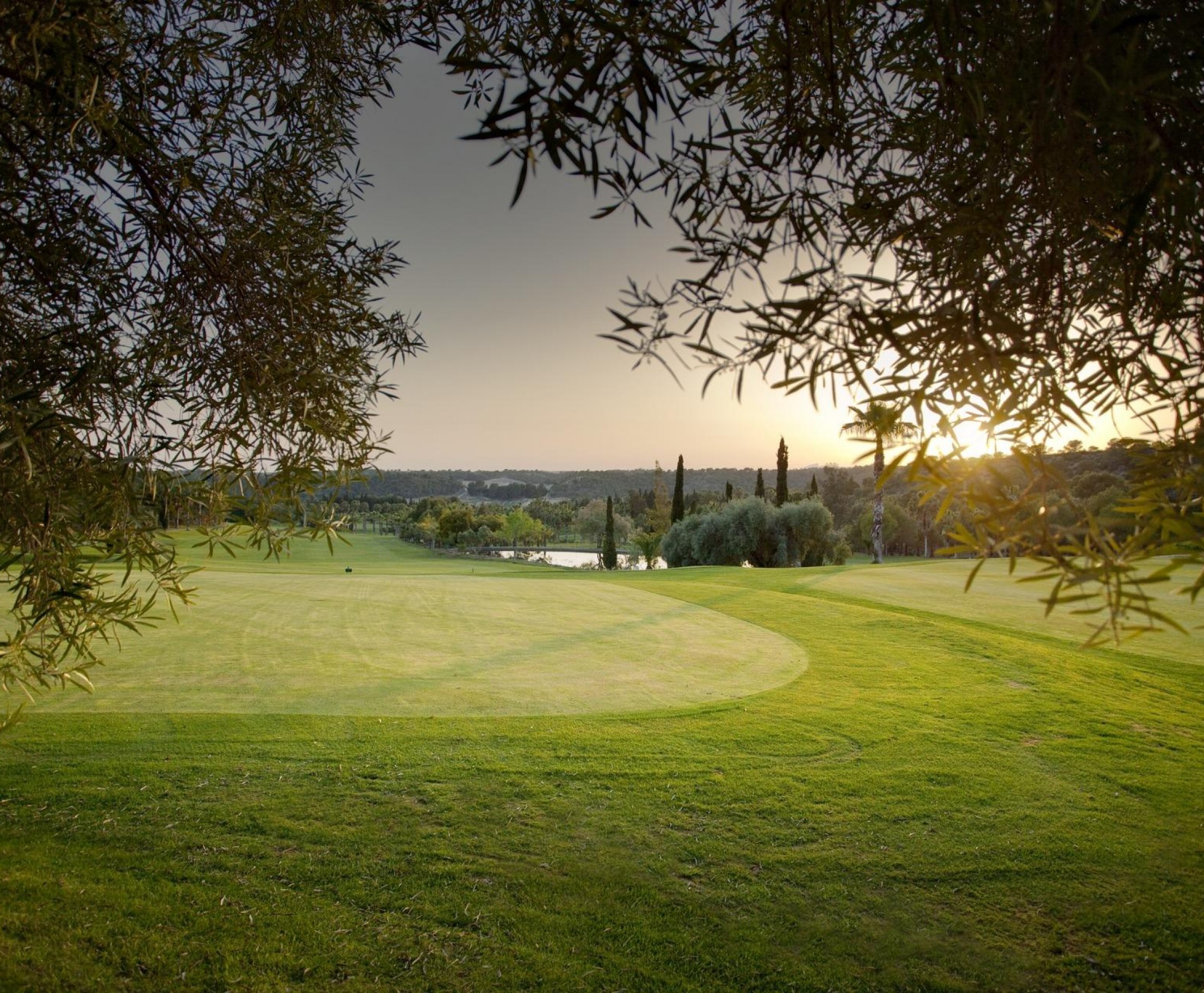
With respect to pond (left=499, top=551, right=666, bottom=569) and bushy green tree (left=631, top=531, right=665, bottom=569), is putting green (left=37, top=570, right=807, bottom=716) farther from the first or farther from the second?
pond (left=499, top=551, right=666, bottom=569)

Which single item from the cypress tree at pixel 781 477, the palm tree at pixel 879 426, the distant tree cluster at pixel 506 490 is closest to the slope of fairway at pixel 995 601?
the palm tree at pixel 879 426

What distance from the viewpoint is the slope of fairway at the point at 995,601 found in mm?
10203

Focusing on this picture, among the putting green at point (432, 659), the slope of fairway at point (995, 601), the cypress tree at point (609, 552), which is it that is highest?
the slope of fairway at point (995, 601)

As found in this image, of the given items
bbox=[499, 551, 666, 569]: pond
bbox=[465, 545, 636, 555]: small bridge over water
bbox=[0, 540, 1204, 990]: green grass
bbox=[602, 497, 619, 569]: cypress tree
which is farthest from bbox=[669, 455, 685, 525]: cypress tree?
bbox=[0, 540, 1204, 990]: green grass

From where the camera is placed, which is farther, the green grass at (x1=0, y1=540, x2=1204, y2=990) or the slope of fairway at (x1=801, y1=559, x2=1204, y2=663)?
the slope of fairway at (x1=801, y1=559, x2=1204, y2=663)

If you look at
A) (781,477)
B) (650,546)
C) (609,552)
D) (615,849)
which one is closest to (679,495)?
(650,546)

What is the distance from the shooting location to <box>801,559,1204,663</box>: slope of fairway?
10.2m

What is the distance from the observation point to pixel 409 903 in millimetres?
3555

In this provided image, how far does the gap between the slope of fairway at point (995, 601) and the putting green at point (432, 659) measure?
3.82 metres

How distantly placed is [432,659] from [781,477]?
34819 millimetres

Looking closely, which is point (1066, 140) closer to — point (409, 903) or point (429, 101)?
point (409, 903)

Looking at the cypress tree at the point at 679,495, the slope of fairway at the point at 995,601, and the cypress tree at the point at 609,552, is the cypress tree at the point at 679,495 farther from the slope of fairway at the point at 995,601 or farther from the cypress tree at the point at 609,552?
the slope of fairway at the point at 995,601

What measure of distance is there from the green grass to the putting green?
1.99 ft

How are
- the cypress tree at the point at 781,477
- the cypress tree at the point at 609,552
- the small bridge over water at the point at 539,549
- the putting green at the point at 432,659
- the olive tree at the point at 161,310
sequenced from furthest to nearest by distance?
the small bridge over water at the point at 539,549 < the cypress tree at the point at 609,552 < the cypress tree at the point at 781,477 < the putting green at the point at 432,659 < the olive tree at the point at 161,310
